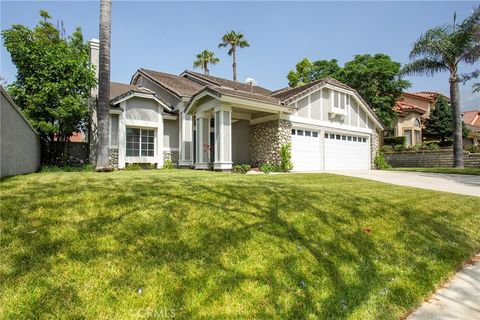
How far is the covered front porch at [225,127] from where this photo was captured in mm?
13438

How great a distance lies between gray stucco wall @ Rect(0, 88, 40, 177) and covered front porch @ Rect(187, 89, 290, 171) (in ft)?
24.0

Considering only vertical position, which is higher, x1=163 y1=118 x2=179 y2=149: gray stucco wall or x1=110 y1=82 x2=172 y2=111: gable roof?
x1=110 y1=82 x2=172 y2=111: gable roof

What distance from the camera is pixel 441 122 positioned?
30125mm

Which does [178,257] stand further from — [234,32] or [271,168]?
[234,32]

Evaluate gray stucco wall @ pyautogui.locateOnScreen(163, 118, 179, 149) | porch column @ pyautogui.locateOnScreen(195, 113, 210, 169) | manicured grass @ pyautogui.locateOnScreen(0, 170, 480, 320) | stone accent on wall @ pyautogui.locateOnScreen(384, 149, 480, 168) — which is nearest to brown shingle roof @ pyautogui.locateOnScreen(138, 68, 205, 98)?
gray stucco wall @ pyautogui.locateOnScreen(163, 118, 179, 149)

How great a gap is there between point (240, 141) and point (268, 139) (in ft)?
7.14

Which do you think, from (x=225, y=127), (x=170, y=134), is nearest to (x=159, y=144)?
(x=170, y=134)

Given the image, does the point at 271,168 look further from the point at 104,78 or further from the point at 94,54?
the point at 94,54

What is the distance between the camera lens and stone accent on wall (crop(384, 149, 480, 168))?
21406 millimetres

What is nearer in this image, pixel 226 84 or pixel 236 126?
pixel 236 126

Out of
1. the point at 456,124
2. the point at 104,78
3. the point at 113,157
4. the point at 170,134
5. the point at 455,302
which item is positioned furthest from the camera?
the point at 456,124

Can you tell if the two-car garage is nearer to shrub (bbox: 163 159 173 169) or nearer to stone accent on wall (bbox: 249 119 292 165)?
stone accent on wall (bbox: 249 119 292 165)

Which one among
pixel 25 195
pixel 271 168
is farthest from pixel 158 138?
pixel 25 195

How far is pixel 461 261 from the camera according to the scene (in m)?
4.27
